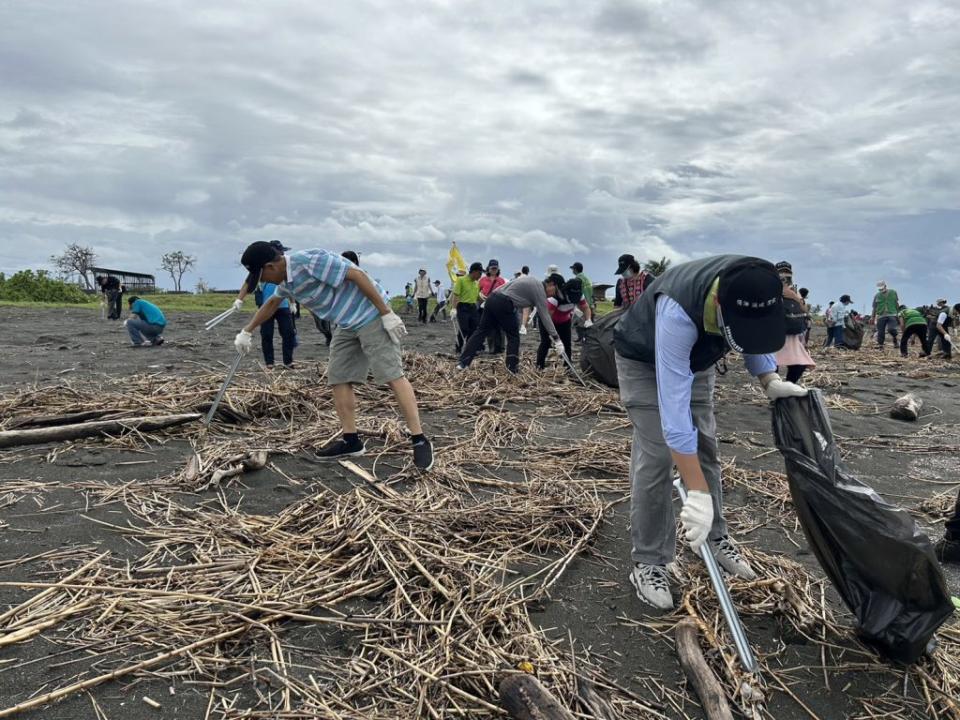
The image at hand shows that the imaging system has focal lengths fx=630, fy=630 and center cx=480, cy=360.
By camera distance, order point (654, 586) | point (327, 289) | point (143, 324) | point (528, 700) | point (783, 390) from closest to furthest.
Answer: point (528, 700) < point (783, 390) < point (654, 586) < point (327, 289) < point (143, 324)

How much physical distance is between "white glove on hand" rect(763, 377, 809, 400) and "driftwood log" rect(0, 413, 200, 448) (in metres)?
4.23

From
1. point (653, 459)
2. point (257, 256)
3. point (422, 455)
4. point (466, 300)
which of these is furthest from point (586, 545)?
point (466, 300)

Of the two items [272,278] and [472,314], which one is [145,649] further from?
[472,314]

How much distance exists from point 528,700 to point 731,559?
1.36 m

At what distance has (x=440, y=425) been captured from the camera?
5875 mm

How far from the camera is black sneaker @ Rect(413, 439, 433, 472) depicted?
13.9 feet

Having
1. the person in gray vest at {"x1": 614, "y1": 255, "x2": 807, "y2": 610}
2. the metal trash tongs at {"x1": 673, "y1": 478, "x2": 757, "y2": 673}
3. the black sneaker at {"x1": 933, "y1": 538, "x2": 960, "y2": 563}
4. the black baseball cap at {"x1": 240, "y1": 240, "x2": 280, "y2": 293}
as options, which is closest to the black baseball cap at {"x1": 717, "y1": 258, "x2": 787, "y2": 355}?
the person in gray vest at {"x1": 614, "y1": 255, "x2": 807, "y2": 610}

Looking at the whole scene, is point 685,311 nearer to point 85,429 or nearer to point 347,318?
point 347,318

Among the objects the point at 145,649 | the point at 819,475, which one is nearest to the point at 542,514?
the point at 819,475

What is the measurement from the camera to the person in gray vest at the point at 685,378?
2.17m

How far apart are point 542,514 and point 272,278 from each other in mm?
2270

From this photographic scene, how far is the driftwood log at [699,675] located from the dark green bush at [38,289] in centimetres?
3606

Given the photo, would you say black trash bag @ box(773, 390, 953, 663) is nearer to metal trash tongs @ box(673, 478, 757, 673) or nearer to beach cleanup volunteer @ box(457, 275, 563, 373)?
metal trash tongs @ box(673, 478, 757, 673)

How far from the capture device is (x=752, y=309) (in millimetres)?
2145
